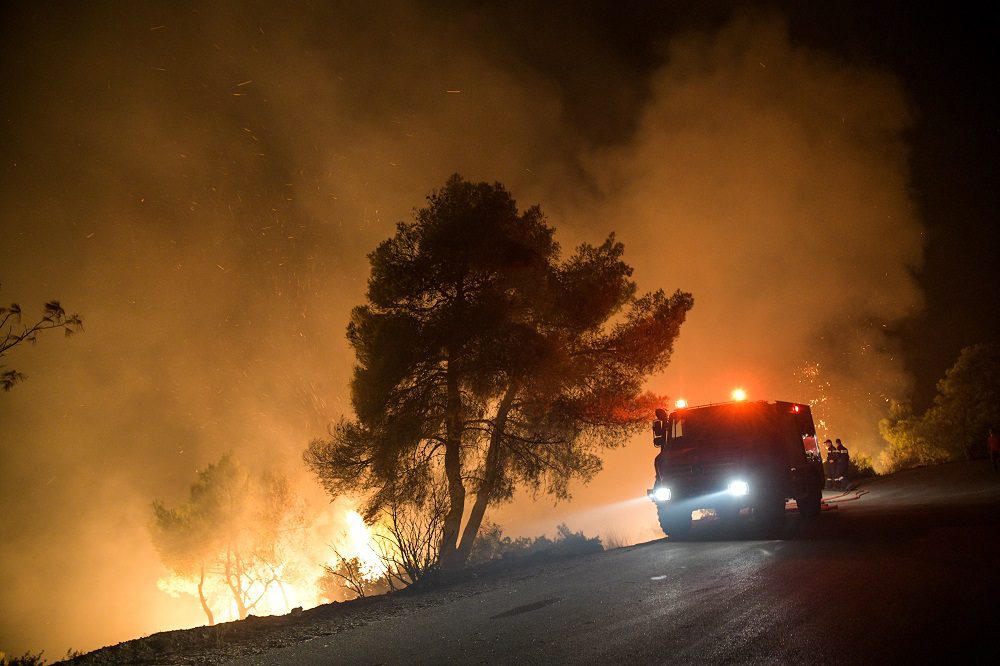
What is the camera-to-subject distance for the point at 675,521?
11.0 meters

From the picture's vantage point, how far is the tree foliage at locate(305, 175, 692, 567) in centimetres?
1403

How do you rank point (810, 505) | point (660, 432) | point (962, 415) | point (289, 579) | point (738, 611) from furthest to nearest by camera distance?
point (289, 579), point (962, 415), point (810, 505), point (660, 432), point (738, 611)

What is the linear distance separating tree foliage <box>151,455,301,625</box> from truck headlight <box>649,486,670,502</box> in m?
36.2

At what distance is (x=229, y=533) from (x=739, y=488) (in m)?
38.5

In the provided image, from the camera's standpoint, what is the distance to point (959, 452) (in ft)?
113

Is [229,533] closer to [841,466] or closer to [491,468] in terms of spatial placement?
[491,468]

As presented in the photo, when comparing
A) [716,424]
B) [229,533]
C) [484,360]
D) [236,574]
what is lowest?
[236,574]

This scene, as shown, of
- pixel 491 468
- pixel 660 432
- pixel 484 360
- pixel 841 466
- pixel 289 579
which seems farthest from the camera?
pixel 289 579

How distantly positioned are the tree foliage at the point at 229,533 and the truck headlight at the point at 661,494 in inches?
1425

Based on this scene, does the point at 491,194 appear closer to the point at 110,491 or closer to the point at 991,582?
the point at 991,582

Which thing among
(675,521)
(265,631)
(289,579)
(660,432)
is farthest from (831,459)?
(289,579)

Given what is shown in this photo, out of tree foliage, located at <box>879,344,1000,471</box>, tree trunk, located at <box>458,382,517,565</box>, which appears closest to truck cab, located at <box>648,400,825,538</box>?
tree trunk, located at <box>458,382,517,565</box>

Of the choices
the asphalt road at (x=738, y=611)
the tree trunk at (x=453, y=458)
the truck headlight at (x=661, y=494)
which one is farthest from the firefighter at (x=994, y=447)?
the tree trunk at (x=453, y=458)

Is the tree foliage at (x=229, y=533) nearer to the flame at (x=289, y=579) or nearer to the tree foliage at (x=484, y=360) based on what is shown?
the flame at (x=289, y=579)
